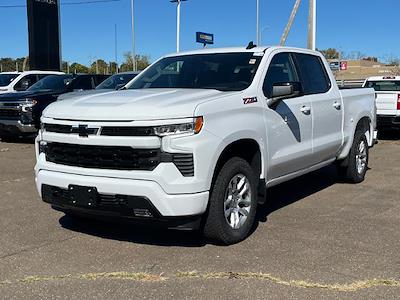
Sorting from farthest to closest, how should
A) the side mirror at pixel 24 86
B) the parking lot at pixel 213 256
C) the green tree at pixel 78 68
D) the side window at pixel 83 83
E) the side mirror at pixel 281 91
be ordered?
the green tree at pixel 78 68
the side mirror at pixel 24 86
the side window at pixel 83 83
the side mirror at pixel 281 91
the parking lot at pixel 213 256

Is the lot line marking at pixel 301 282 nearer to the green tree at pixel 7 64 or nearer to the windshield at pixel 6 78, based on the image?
the windshield at pixel 6 78

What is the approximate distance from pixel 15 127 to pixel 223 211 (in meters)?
9.26

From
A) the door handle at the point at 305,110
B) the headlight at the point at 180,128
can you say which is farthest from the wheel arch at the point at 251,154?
the door handle at the point at 305,110

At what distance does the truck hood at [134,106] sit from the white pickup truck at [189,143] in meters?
0.01

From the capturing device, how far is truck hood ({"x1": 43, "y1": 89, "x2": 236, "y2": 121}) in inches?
181

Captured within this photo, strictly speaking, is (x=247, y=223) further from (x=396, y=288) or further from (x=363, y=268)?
(x=396, y=288)

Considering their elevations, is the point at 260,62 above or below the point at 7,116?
above

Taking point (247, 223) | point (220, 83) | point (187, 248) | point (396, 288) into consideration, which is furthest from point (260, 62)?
point (396, 288)

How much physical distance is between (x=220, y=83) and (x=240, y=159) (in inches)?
39.6

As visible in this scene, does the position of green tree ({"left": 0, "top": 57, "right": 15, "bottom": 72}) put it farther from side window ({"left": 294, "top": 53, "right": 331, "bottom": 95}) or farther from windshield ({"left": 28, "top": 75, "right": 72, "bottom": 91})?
side window ({"left": 294, "top": 53, "right": 331, "bottom": 95})

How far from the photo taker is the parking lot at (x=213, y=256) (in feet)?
13.4

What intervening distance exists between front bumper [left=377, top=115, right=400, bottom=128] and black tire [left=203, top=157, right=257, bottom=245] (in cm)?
985

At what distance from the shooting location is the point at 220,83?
19.0 ft

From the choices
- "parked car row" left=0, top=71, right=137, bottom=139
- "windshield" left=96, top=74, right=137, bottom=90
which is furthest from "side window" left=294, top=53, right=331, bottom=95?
"windshield" left=96, top=74, right=137, bottom=90
